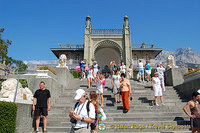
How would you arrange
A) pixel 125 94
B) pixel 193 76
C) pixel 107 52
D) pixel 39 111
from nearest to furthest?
1. pixel 39 111
2. pixel 125 94
3. pixel 193 76
4. pixel 107 52

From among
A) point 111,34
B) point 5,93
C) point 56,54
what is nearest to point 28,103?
point 5,93

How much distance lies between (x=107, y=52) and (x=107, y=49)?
0.96 m

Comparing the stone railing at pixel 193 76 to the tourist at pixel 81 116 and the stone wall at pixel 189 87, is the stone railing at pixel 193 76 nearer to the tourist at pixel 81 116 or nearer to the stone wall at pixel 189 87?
the stone wall at pixel 189 87

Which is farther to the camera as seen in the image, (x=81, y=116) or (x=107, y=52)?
(x=107, y=52)

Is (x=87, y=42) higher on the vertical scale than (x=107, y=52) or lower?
higher

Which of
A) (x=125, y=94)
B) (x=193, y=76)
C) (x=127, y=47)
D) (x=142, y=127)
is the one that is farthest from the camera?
(x=127, y=47)

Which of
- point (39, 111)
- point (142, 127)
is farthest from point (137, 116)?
point (39, 111)

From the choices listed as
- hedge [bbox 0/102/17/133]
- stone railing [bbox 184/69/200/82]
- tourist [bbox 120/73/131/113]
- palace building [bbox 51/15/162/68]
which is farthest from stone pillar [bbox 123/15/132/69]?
hedge [bbox 0/102/17/133]

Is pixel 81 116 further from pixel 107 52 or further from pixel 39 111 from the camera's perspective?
pixel 107 52

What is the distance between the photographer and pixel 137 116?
633 cm

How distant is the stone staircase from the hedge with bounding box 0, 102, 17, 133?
1.26 meters

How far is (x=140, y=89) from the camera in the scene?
930cm

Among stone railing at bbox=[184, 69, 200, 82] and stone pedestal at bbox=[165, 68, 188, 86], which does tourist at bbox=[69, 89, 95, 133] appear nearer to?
stone railing at bbox=[184, 69, 200, 82]

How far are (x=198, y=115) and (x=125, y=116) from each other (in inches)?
111
